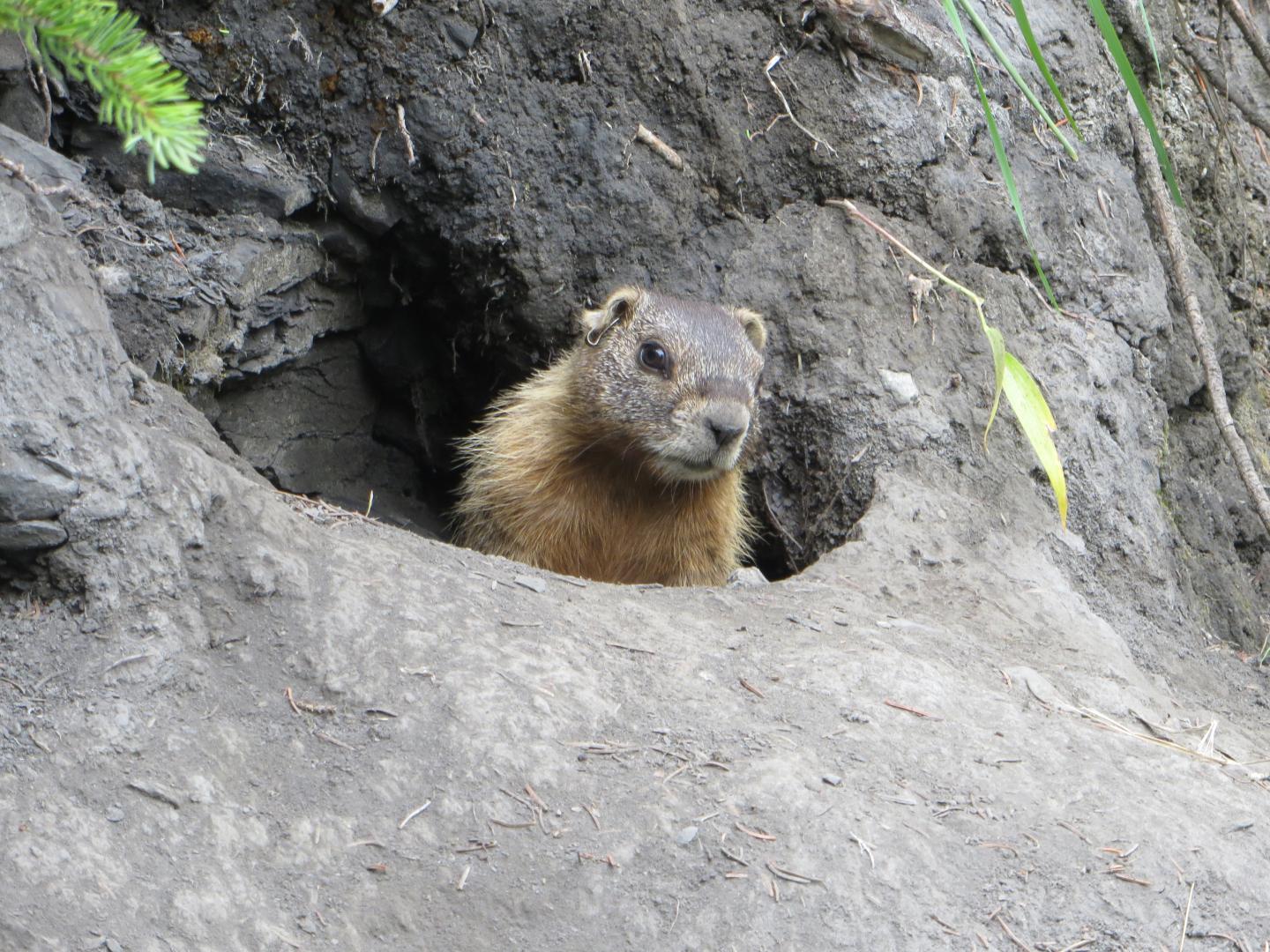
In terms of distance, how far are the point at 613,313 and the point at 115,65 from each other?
471cm

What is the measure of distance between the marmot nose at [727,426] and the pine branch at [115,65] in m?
3.85

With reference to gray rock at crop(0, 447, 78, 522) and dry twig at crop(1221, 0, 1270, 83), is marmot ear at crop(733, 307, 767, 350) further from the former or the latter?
gray rock at crop(0, 447, 78, 522)

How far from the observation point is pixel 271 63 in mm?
6586

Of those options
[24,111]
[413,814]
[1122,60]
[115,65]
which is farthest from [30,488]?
[1122,60]

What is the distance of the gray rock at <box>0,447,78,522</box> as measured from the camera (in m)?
3.57

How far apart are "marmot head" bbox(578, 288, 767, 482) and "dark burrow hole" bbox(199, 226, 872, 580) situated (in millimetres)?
632

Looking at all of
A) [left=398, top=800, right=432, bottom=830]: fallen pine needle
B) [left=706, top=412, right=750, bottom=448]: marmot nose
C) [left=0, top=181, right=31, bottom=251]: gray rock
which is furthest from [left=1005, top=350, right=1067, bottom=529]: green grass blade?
[left=0, top=181, right=31, bottom=251]: gray rock

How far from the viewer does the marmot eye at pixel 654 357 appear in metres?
6.52

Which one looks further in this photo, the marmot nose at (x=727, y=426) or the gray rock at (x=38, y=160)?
the marmot nose at (x=727, y=426)

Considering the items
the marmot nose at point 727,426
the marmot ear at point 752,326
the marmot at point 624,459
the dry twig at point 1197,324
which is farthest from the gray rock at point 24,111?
the dry twig at point 1197,324

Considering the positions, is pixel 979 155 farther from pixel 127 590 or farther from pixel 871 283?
pixel 127 590

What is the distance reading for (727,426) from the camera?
598 cm

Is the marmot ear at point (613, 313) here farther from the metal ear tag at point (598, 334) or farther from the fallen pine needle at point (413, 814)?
the fallen pine needle at point (413, 814)

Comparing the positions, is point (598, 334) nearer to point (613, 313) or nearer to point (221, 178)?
point (613, 313)
